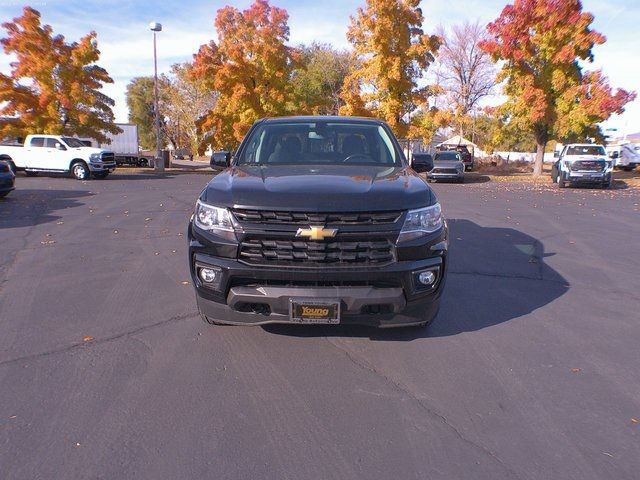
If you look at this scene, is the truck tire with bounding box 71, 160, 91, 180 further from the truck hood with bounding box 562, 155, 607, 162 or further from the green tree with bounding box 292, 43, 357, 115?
the green tree with bounding box 292, 43, 357, 115

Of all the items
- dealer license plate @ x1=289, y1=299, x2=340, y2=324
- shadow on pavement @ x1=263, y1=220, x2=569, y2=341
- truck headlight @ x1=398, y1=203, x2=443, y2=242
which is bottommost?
shadow on pavement @ x1=263, y1=220, x2=569, y2=341

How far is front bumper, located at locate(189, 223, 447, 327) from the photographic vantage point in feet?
11.8

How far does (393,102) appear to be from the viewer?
27062 mm

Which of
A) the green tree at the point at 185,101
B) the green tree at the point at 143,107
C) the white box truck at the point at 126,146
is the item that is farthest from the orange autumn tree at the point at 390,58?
the green tree at the point at 143,107

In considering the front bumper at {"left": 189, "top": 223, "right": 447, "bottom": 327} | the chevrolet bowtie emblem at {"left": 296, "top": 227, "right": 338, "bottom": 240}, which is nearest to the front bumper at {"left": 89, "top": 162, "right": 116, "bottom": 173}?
the front bumper at {"left": 189, "top": 223, "right": 447, "bottom": 327}

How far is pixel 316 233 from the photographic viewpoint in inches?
141

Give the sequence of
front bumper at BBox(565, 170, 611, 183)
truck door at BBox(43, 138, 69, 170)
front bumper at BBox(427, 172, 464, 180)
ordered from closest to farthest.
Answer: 1. front bumper at BBox(565, 170, 611, 183)
2. truck door at BBox(43, 138, 69, 170)
3. front bumper at BBox(427, 172, 464, 180)

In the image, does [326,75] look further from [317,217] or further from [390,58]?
[317,217]

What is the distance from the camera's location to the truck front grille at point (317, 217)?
3611mm

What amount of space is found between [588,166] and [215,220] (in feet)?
72.0

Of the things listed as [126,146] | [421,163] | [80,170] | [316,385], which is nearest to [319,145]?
Result: [421,163]

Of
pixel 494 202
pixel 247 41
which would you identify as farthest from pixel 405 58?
pixel 494 202

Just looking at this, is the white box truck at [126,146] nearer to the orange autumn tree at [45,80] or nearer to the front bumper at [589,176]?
the orange autumn tree at [45,80]

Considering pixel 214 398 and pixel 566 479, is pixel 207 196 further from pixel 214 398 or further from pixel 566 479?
pixel 566 479
